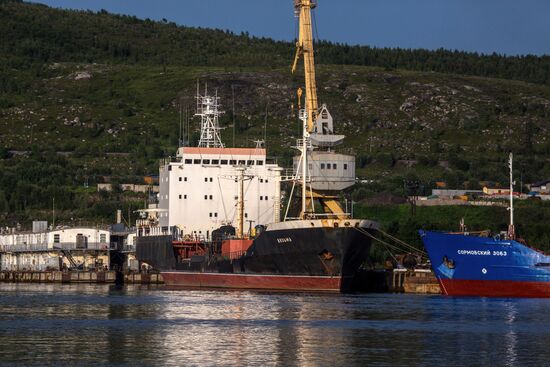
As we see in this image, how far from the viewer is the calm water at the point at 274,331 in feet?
160

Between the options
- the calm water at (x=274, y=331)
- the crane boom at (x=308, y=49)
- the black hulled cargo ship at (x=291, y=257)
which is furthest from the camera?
the crane boom at (x=308, y=49)

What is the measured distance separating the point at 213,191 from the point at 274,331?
38852 millimetres

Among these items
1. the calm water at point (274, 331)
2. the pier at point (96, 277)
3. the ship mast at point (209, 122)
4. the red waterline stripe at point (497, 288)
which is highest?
the ship mast at point (209, 122)

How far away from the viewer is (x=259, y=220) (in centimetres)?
9525

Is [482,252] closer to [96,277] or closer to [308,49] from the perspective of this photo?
[308,49]

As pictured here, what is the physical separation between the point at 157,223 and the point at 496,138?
101 metres

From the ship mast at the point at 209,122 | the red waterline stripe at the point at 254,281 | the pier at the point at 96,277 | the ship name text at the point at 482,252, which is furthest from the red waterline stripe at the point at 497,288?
the pier at the point at 96,277

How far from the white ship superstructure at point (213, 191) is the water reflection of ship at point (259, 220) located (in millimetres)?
69

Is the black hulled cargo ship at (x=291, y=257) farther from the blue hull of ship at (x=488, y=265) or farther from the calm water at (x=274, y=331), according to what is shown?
the blue hull of ship at (x=488, y=265)

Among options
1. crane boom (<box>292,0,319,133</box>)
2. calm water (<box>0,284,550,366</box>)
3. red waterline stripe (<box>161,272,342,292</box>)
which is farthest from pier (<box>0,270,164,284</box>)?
calm water (<box>0,284,550,366</box>)

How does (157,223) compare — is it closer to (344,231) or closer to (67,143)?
(344,231)

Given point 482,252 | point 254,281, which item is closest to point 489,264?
point 482,252

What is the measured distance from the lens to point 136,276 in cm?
10556

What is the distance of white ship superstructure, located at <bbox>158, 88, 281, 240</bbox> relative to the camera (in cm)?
9500
